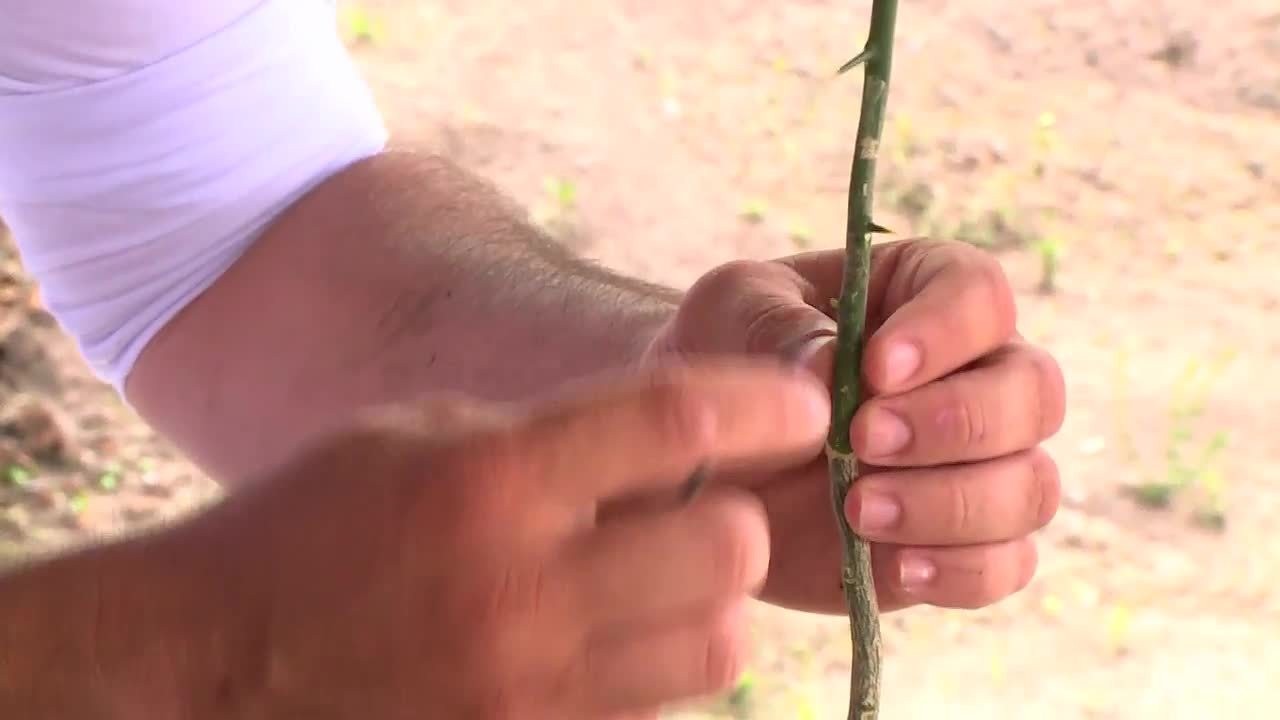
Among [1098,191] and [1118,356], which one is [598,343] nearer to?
[1118,356]

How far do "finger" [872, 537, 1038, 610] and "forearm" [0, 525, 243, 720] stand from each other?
320 millimetres

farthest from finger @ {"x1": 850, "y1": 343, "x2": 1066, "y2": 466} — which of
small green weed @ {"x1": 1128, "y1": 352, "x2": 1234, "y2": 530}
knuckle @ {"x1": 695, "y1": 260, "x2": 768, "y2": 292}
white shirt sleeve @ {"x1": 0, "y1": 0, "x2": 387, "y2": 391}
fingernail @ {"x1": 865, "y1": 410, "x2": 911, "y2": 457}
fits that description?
small green weed @ {"x1": 1128, "y1": 352, "x2": 1234, "y2": 530}

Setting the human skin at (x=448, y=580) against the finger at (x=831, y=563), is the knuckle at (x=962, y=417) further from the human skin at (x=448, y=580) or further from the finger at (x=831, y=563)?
the human skin at (x=448, y=580)

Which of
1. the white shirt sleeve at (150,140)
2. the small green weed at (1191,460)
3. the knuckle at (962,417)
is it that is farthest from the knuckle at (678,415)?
the small green weed at (1191,460)

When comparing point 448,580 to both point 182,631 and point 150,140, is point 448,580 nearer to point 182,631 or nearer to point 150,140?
point 182,631

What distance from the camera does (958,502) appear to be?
571 millimetres

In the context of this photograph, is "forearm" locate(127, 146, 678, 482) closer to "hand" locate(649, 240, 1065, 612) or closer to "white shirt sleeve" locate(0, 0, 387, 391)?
"white shirt sleeve" locate(0, 0, 387, 391)

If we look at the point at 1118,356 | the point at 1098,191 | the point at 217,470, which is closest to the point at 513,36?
the point at 1098,191

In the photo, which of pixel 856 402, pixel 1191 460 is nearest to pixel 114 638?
pixel 856 402

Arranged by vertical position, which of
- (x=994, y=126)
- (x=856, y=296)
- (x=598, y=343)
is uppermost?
(x=856, y=296)

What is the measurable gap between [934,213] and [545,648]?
1689 millimetres

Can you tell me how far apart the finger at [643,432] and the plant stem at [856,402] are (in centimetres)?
10

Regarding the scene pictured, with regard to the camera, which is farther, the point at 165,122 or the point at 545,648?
the point at 165,122

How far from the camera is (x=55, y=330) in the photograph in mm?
1754
